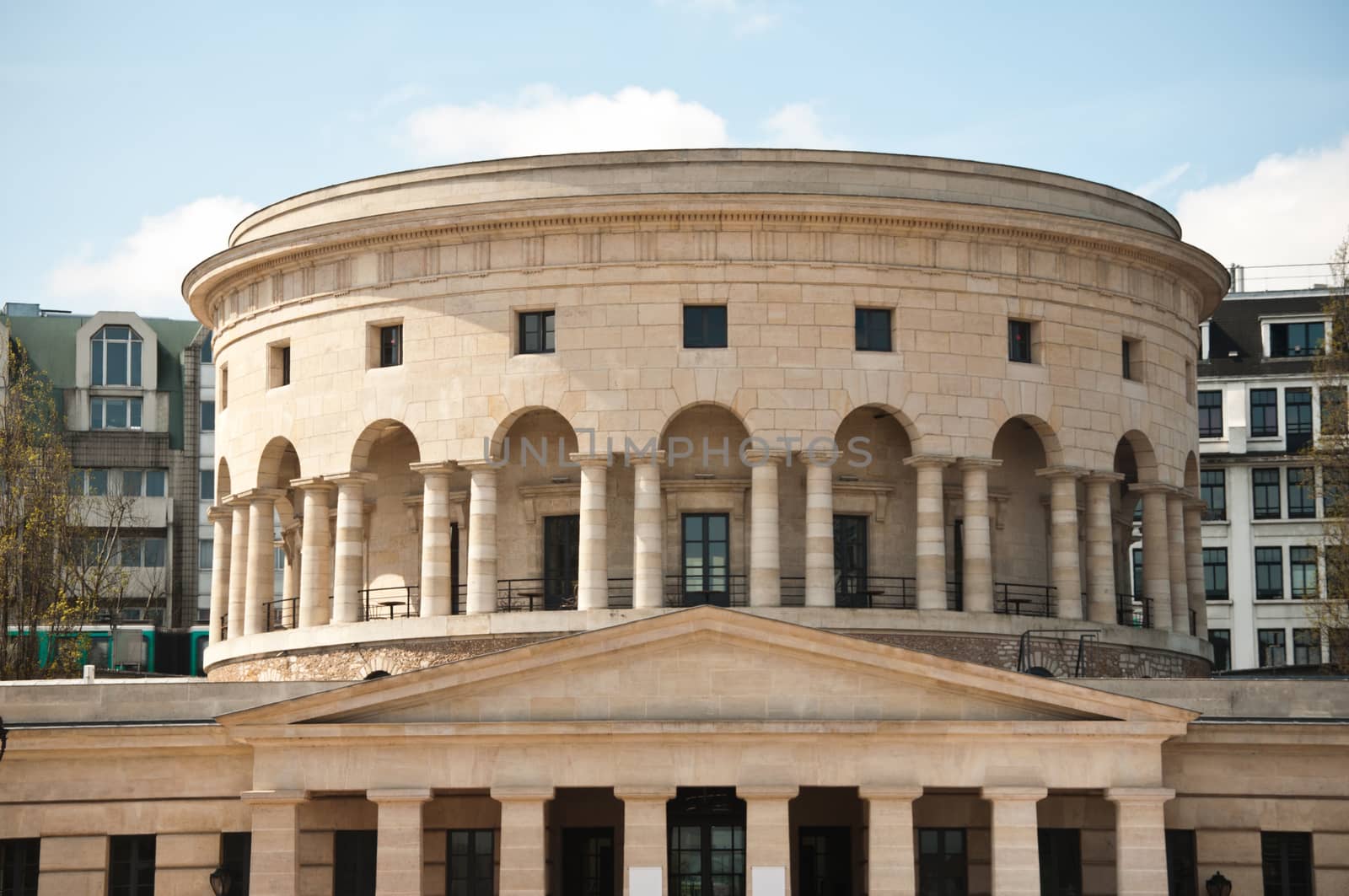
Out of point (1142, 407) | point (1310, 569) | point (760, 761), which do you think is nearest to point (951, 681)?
point (760, 761)

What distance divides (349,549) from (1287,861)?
2508cm

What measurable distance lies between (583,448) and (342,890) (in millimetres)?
13150

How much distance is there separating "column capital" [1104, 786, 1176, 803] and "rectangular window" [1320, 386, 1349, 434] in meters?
25.9

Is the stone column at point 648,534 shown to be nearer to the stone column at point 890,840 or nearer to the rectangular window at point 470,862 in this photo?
the rectangular window at point 470,862

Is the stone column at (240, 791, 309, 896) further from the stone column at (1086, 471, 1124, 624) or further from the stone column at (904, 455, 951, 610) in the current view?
the stone column at (1086, 471, 1124, 624)

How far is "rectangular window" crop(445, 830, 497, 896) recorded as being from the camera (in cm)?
5034

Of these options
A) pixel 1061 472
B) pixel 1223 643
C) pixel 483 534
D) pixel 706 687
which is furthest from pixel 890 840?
pixel 1223 643

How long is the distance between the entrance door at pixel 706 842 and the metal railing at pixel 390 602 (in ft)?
39.5

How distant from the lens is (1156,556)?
62938 millimetres

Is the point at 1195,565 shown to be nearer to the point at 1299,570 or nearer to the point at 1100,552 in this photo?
the point at 1100,552

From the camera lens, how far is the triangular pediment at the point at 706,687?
1811 inches

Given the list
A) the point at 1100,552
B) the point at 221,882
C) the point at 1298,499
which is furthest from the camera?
the point at 1298,499

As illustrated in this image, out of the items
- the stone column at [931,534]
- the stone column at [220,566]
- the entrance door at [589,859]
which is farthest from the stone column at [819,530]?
the stone column at [220,566]

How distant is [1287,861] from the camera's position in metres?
49.6
